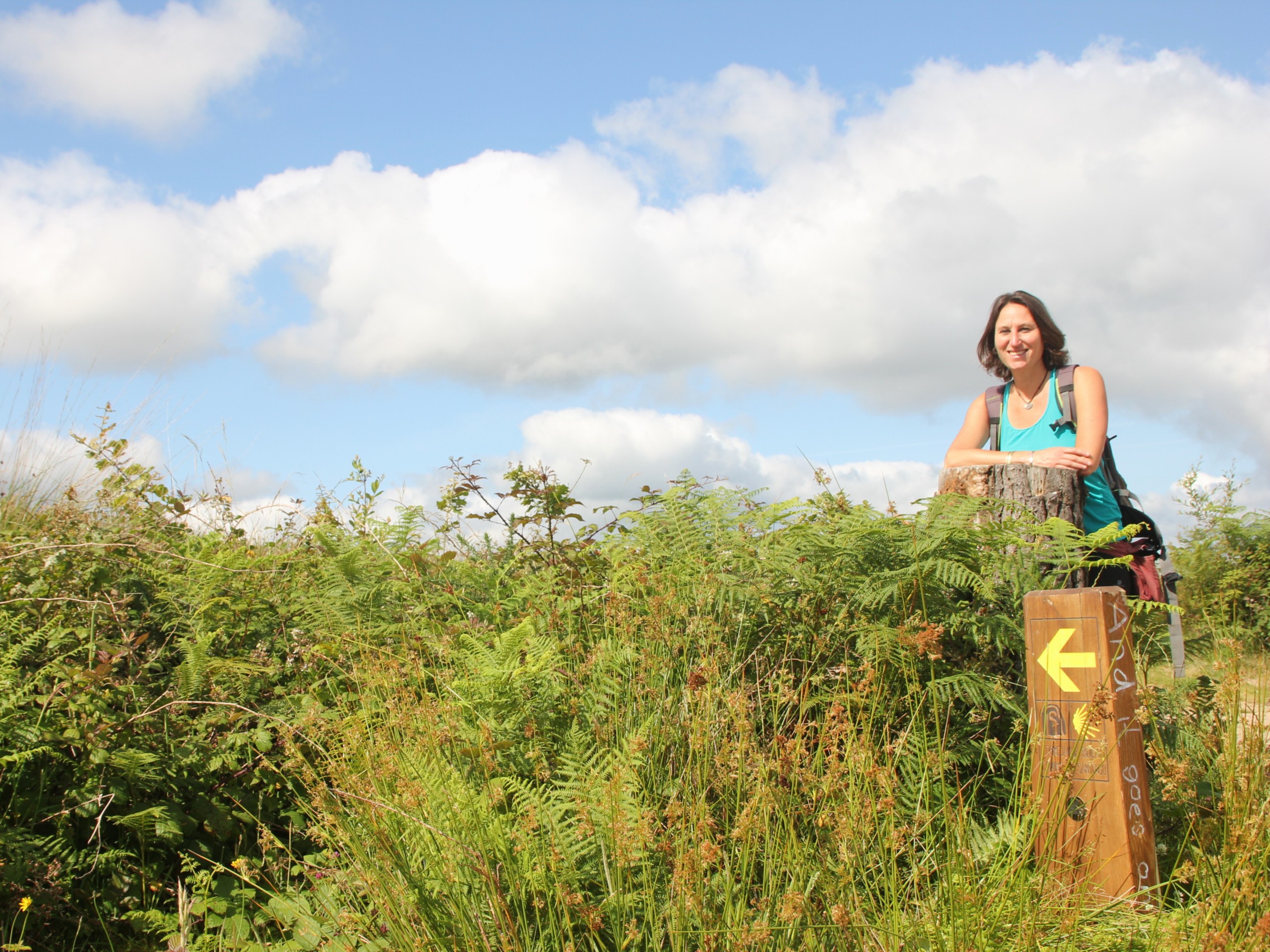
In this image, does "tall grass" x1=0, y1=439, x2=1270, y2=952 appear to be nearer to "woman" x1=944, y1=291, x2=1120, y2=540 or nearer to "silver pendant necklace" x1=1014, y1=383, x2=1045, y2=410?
"woman" x1=944, y1=291, x2=1120, y2=540

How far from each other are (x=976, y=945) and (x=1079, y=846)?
84 centimetres

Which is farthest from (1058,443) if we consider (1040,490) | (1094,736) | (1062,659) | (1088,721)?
(1088,721)

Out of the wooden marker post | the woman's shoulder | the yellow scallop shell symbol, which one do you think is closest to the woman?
the woman's shoulder

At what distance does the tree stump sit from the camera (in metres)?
3.80

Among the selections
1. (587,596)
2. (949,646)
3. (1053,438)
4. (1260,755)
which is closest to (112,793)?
(587,596)

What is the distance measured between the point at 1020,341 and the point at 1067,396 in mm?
373

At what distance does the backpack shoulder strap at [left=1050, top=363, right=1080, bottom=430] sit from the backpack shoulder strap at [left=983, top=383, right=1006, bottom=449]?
29 cm

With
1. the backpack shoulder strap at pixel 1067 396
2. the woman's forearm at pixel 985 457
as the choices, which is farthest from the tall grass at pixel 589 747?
the backpack shoulder strap at pixel 1067 396

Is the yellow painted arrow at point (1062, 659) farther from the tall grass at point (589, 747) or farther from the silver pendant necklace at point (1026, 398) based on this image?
the silver pendant necklace at point (1026, 398)

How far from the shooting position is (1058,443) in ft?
13.5

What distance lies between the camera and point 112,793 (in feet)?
10.1

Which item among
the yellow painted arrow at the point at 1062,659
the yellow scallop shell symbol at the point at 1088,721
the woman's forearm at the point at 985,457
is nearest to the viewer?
the yellow scallop shell symbol at the point at 1088,721

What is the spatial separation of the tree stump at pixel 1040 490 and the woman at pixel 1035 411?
6 cm

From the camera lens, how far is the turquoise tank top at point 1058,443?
4043 millimetres
